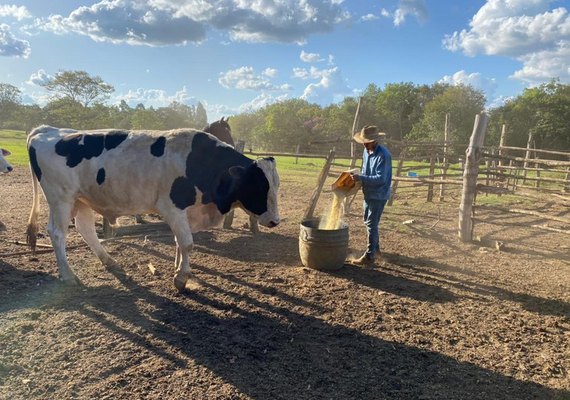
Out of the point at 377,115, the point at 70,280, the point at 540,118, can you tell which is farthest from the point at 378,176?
the point at 377,115

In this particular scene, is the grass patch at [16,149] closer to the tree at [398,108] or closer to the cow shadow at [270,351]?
the cow shadow at [270,351]

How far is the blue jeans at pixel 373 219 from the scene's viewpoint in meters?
6.09

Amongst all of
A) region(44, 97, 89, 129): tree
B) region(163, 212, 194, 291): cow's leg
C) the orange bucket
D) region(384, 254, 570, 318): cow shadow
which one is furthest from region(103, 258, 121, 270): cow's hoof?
region(44, 97, 89, 129): tree

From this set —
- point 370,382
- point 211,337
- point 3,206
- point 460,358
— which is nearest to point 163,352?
point 211,337

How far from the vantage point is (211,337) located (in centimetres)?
401

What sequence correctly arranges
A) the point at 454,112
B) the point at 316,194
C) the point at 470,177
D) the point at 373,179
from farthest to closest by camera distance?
1. the point at 454,112
2. the point at 316,194
3. the point at 470,177
4. the point at 373,179

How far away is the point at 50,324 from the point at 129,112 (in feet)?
241

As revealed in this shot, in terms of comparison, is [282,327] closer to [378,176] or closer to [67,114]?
[378,176]

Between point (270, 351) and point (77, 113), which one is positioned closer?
point (270, 351)

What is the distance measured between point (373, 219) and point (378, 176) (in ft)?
2.20

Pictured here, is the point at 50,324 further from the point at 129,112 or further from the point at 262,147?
the point at 129,112

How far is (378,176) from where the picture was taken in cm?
588

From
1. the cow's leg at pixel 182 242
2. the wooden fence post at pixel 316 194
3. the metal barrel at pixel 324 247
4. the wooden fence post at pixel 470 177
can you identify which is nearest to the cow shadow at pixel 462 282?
the metal barrel at pixel 324 247

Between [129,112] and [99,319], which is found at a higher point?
[129,112]
